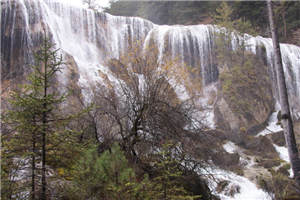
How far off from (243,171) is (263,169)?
5.22 feet

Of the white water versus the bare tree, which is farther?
the white water

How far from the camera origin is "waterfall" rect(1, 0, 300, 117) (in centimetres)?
1399

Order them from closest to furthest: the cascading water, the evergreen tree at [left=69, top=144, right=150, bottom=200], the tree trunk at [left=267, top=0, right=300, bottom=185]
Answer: the evergreen tree at [left=69, top=144, right=150, bottom=200]
the tree trunk at [left=267, top=0, right=300, bottom=185]
the cascading water

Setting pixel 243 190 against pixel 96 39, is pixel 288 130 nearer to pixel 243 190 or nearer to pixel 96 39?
pixel 243 190

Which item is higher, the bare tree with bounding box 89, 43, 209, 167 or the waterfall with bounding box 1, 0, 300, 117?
the waterfall with bounding box 1, 0, 300, 117

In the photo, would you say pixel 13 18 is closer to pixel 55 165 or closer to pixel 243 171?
pixel 55 165

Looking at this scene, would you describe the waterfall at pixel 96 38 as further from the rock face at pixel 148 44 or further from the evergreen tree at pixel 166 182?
the evergreen tree at pixel 166 182

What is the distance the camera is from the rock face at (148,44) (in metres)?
14.2

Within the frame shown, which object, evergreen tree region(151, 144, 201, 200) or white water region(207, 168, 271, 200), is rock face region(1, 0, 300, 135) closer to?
white water region(207, 168, 271, 200)

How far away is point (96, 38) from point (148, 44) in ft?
22.0

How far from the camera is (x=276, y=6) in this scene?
5.85 metres

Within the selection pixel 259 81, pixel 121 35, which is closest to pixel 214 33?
pixel 259 81

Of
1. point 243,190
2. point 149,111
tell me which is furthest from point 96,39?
point 149,111

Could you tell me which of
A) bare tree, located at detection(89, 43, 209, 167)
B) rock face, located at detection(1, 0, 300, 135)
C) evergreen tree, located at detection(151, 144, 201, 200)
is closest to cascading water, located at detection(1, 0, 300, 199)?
rock face, located at detection(1, 0, 300, 135)
